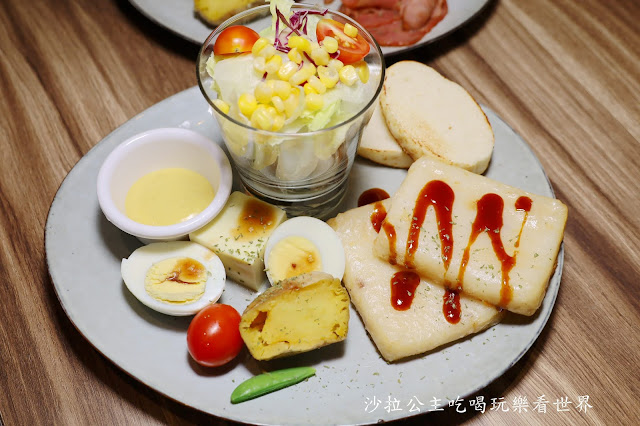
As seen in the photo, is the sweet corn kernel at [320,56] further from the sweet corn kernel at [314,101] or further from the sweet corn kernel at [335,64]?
the sweet corn kernel at [314,101]

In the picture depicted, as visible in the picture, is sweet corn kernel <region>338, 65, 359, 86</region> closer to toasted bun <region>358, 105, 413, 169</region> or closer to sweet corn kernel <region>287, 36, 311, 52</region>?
sweet corn kernel <region>287, 36, 311, 52</region>

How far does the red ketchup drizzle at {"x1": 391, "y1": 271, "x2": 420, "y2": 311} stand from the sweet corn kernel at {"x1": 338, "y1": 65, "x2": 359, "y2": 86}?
863 mm

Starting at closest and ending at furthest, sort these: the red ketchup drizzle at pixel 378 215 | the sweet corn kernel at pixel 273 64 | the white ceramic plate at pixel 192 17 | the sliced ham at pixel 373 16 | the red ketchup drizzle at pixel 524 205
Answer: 1. the sweet corn kernel at pixel 273 64
2. the red ketchup drizzle at pixel 524 205
3. the red ketchup drizzle at pixel 378 215
4. the white ceramic plate at pixel 192 17
5. the sliced ham at pixel 373 16

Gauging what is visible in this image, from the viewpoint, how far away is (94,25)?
3.76 meters

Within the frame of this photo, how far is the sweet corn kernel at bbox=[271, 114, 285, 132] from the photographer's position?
2197 mm

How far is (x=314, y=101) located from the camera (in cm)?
222

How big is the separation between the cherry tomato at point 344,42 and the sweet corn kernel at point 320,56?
0.33ft

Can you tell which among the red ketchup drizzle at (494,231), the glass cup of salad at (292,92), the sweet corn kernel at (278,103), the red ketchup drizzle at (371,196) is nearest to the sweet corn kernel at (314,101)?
the glass cup of salad at (292,92)

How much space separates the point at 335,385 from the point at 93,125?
2.10 metres

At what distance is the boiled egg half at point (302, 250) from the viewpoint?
242 cm

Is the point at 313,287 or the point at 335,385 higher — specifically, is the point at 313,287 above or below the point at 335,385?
above

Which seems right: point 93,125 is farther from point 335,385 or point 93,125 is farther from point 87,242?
point 335,385

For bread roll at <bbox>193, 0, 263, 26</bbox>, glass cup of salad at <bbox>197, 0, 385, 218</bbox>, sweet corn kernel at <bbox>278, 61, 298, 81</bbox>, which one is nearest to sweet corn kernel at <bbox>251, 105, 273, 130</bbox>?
glass cup of salad at <bbox>197, 0, 385, 218</bbox>

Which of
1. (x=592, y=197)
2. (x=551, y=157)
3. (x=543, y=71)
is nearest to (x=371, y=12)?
(x=543, y=71)
